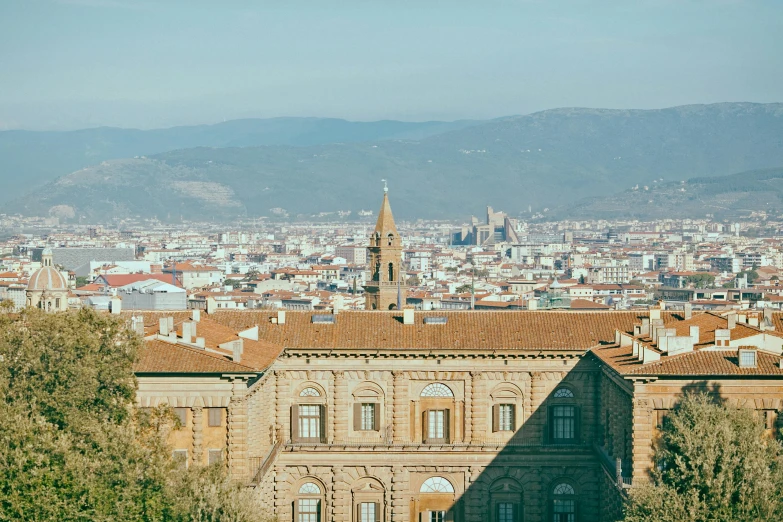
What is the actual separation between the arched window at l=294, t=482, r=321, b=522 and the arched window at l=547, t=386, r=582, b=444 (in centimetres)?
975

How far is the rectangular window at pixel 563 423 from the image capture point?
64.6 meters

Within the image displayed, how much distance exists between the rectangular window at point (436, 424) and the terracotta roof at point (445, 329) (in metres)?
2.90

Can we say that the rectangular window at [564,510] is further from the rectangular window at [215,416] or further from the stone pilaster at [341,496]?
the rectangular window at [215,416]

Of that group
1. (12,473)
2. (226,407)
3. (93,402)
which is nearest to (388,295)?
(226,407)

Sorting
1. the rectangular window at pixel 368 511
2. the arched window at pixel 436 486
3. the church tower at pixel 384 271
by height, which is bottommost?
the rectangular window at pixel 368 511

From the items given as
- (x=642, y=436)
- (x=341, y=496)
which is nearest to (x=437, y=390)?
(x=341, y=496)

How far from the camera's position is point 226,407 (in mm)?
55875

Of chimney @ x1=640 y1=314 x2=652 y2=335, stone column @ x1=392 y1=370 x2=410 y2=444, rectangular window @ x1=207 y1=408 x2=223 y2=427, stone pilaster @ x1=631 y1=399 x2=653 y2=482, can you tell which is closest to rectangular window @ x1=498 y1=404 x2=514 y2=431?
stone column @ x1=392 y1=370 x2=410 y2=444

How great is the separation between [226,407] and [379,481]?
36.1 feet

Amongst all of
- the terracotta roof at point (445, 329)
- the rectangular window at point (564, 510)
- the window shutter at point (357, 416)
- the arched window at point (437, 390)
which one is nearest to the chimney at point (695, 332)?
the terracotta roof at point (445, 329)

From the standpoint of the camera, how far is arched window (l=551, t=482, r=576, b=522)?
211 ft

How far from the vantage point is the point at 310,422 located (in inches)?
2557

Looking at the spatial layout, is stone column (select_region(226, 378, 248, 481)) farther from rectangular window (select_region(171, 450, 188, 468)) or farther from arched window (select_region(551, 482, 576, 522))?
arched window (select_region(551, 482, 576, 522))

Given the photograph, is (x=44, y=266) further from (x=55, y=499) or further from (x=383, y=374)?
(x=55, y=499)
